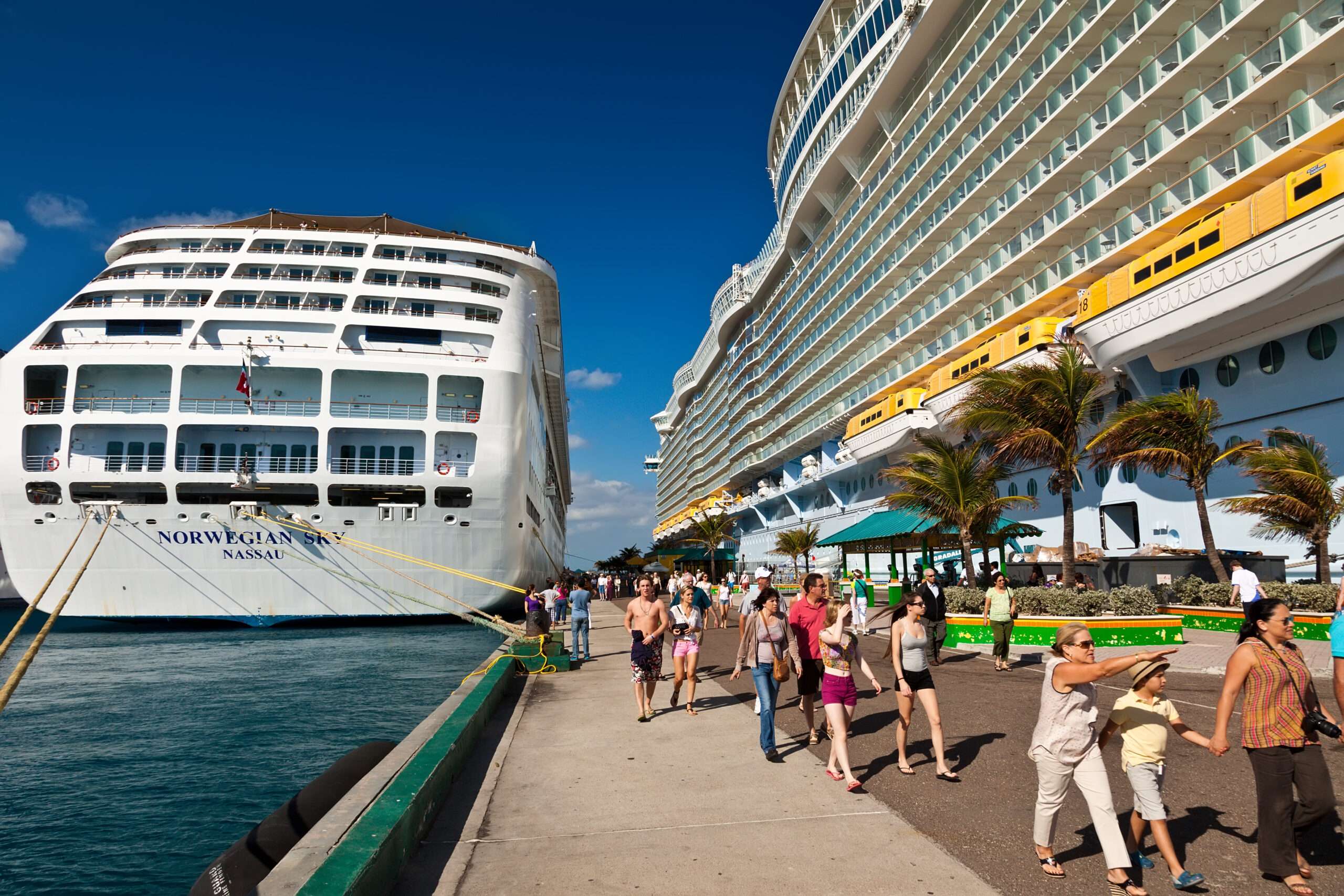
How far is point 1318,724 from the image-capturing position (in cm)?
420

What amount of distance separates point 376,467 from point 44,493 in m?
8.58

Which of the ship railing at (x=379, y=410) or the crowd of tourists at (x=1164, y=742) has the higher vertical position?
the ship railing at (x=379, y=410)

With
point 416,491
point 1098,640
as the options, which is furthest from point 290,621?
point 1098,640

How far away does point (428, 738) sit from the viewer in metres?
7.04

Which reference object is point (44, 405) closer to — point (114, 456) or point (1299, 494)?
point (114, 456)

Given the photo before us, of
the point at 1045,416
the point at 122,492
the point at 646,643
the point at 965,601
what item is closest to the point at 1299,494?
the point at 1045,416

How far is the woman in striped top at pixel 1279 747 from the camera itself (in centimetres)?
412

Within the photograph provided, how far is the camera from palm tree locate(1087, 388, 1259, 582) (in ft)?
53.6

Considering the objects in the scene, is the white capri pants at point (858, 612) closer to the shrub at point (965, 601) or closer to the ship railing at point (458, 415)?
the shrub at point (965, 601)

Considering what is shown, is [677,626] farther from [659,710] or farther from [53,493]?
[53,493]

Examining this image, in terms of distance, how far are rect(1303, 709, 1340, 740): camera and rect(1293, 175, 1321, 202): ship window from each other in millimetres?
14551

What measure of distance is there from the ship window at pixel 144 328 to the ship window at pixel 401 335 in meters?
5.42

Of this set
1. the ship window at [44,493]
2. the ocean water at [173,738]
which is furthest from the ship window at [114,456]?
the ocean water at [173,738]

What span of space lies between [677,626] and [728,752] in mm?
2523
